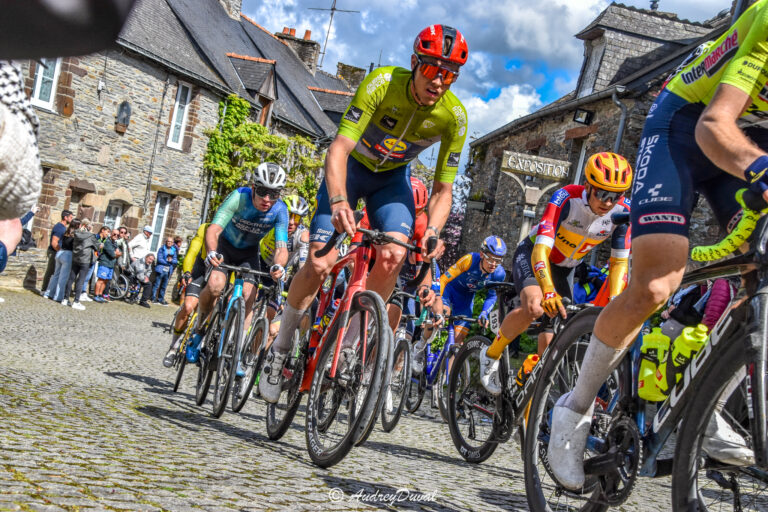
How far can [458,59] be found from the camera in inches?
192

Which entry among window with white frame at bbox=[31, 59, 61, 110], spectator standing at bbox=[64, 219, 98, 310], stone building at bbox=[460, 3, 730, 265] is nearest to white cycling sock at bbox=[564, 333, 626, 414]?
stone building at bbox=[460, 3, 730, 265]

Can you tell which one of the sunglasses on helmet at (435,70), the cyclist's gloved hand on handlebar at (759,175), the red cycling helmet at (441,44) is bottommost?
the cyclist's gloved hand on handlebar at (759,175)

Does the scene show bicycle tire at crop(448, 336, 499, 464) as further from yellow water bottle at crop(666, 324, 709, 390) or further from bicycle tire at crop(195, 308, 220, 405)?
yellow water bottle at crop(666, 324, 709, 390)

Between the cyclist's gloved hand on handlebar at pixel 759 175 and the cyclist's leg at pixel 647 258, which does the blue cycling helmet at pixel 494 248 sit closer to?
the cyclist's leg at pixel 647 258

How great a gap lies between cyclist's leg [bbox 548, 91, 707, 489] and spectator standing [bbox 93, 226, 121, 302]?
1884 centimetres

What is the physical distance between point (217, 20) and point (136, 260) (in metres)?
15.0

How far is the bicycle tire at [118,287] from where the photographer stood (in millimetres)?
23047

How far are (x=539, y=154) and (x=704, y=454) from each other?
2404 centimetres

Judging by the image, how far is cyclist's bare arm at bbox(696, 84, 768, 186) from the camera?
264cm

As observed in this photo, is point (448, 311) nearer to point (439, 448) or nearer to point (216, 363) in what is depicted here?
point (439, 448)

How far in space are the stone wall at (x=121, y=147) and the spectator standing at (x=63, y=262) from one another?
4.23m

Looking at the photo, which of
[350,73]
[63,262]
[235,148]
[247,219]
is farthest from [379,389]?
[350,73]

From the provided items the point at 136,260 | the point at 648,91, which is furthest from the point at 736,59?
the point at 136,260

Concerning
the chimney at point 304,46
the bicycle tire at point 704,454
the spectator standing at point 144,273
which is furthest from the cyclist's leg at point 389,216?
the chimney at point 304,46
